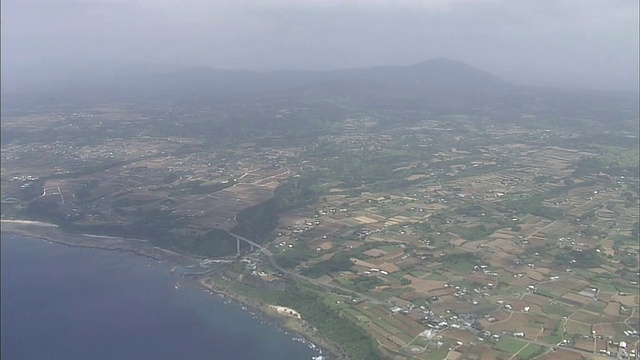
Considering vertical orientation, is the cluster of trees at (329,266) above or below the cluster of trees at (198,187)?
below

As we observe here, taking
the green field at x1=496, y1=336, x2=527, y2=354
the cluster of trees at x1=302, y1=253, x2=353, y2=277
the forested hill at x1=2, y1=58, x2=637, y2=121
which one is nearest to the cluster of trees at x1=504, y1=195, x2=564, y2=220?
the cluster of trees at x1=302, y1=253, x2=353, y2=277

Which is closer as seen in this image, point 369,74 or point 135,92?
point 135,92

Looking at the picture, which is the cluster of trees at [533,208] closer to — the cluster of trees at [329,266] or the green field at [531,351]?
the cluster of trees at [329,266]

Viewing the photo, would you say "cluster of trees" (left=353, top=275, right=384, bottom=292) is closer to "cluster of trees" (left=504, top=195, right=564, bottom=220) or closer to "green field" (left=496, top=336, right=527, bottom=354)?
"green field" (left=496, top=336, right=527, bottom=354)

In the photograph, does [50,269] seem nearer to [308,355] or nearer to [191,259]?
[191,259]

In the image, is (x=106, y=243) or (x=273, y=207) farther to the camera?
(x=273, y=207)

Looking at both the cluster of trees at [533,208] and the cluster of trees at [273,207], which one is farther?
the cluster of trees at [533,208]

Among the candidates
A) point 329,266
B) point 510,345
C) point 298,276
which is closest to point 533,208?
point 329,266

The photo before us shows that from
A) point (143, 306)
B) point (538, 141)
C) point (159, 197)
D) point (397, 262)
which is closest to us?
point (143, 306)

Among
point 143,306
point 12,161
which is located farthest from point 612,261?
point 12,161

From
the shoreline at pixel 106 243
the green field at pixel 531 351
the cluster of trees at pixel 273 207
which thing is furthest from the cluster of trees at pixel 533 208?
the shoreline at pixel 106 243

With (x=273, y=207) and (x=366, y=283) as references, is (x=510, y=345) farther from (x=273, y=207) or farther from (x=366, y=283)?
(x=273, y=207)
